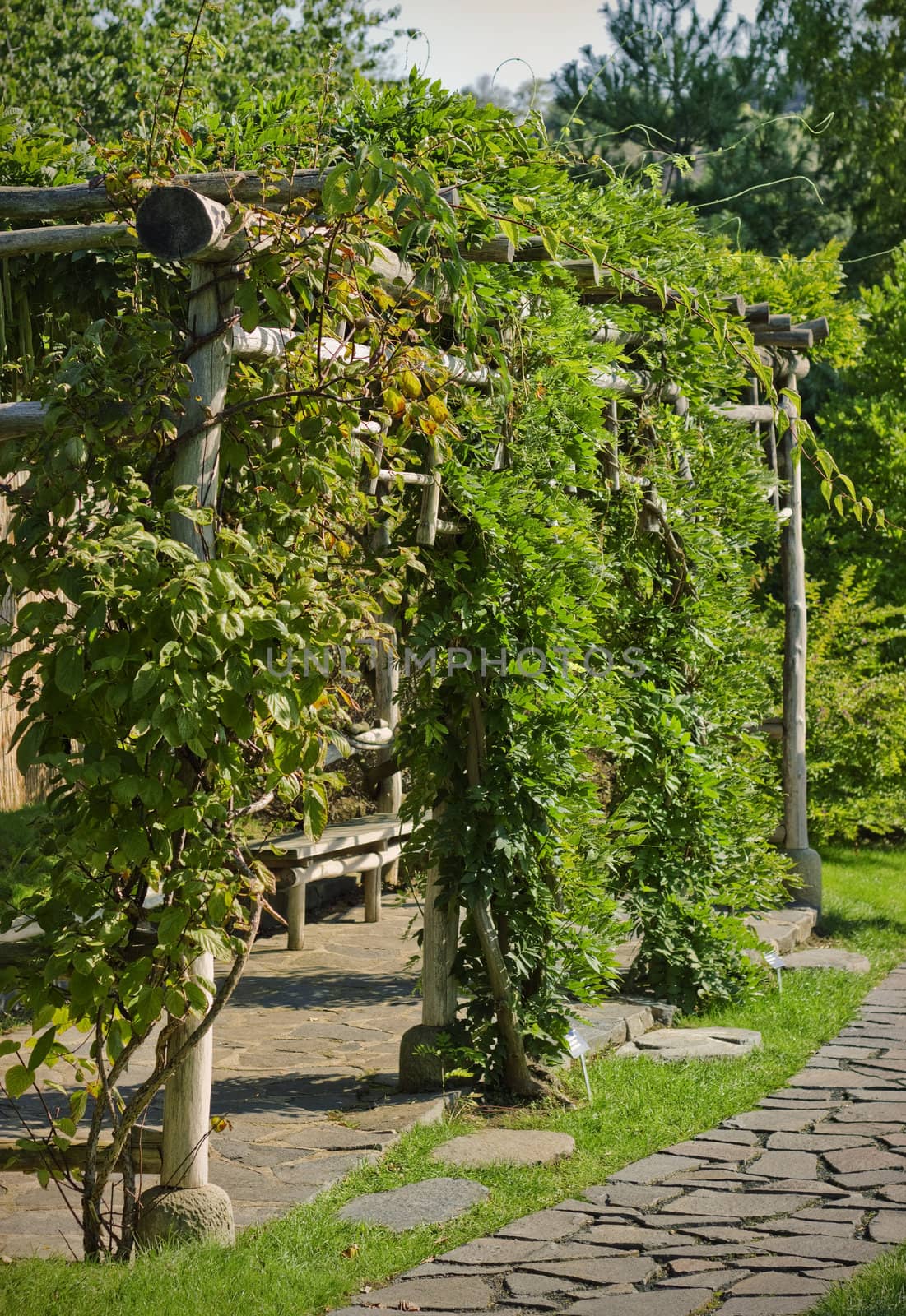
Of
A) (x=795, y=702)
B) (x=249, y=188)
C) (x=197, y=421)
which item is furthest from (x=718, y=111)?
(x=197, y=421)

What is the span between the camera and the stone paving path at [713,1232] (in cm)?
362

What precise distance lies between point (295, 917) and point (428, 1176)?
4.08 m

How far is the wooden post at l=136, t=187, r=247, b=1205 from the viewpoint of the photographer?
11.5 ft

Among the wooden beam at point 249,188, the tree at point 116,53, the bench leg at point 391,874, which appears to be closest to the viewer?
the wooden beam at point 249,188

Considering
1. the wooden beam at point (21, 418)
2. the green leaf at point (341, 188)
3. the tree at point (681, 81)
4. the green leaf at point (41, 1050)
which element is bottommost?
the green leaf at point (41, 1050)

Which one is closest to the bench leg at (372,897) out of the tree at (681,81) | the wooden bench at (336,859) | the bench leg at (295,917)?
the wooden bench at (336,859)

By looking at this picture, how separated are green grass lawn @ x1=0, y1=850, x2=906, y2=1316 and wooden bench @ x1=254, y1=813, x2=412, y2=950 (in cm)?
230

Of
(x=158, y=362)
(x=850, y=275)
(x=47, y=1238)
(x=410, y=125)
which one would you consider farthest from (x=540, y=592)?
(x=850, y=275)

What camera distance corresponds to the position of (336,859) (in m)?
8.73

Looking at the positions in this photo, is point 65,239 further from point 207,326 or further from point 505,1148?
point 505,1148

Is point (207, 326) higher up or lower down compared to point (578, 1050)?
higher up

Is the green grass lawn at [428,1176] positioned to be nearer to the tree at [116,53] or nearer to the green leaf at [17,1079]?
the green leaf at [17,1079]

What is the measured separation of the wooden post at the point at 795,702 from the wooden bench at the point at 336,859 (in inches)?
106

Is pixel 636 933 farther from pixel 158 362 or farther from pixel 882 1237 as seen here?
pixel 158 362
